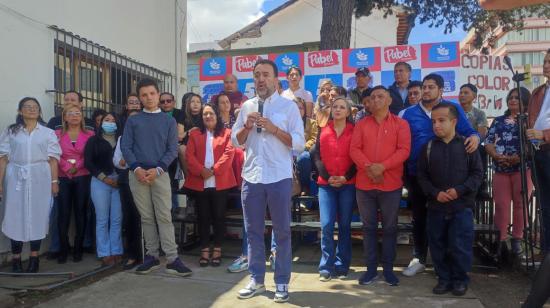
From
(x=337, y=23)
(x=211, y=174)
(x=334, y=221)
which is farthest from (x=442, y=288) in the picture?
(x=337, y=23)

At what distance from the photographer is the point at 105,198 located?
17.6ft

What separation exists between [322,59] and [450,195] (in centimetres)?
529

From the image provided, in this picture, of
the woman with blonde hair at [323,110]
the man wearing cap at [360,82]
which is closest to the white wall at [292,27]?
the man wearing cap at [360,82]

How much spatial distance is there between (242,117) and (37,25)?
3254mm

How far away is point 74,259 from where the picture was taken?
557 centimetres

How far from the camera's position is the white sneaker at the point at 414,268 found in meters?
4.84

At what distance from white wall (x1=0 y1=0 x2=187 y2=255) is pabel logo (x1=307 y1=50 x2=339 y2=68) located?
2.66 metres

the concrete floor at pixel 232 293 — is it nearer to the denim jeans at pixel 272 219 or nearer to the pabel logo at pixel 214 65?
the denim jeans at pixel 272 219

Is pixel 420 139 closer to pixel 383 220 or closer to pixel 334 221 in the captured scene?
pixel 383 220

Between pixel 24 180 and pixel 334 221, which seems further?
pixel 24 180

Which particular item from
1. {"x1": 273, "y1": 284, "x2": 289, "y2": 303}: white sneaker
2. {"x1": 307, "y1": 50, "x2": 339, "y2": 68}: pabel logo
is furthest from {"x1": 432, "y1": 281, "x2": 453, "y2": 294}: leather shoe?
{"x1": 307, "y1": 50, "x2": 339, "y2": 68}: pabel logo

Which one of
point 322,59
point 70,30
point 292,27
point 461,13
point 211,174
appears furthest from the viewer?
point 292,27

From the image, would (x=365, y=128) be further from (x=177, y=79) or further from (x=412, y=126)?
(x=177, y=79)

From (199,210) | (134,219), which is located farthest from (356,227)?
(134,219)
